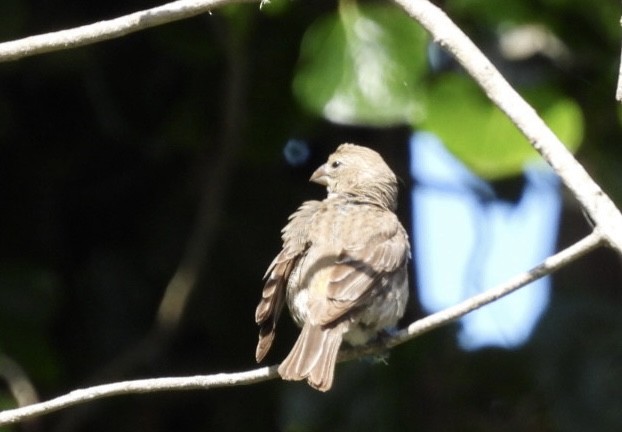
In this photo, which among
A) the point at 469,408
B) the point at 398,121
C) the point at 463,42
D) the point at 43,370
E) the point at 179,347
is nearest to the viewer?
the point at 463,42

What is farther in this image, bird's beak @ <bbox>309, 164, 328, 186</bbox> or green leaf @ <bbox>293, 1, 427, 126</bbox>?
bird's beak @ <bbox>309, 164, 328, 186</bbox>

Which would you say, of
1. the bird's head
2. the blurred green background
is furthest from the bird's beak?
the blurred green background

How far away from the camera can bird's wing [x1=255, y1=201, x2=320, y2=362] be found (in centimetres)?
451

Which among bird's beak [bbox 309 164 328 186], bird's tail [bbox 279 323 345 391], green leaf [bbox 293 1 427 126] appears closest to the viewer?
bird's tail [bbox 279 323 345 391]

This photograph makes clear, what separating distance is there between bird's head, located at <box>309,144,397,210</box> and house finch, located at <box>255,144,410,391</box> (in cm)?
9

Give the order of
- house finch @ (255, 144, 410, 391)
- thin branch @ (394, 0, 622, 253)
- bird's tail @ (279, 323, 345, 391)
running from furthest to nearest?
house finch @ (255, 144, 410, 391) < bird's tail @ (279, 323, 345, 391) < thin branch @ (394, 0, 622, 253)

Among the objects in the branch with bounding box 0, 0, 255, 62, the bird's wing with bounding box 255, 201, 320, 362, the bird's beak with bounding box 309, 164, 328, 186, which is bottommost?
the bird's beak with bounding box 309, 164, 328, 186

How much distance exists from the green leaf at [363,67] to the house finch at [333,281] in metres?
0.53

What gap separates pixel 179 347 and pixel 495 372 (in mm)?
1556

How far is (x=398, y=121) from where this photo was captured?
4895 millimetres

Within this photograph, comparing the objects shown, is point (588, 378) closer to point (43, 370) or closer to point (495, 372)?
point (495, 372)

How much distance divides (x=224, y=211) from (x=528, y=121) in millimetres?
3334

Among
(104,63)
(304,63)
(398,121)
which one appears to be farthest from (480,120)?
(104,63)

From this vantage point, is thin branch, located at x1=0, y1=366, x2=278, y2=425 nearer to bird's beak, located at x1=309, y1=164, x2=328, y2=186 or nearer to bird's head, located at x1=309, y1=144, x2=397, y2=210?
bird's head, located at x1=309, y1=144, x2=397, y2=210
